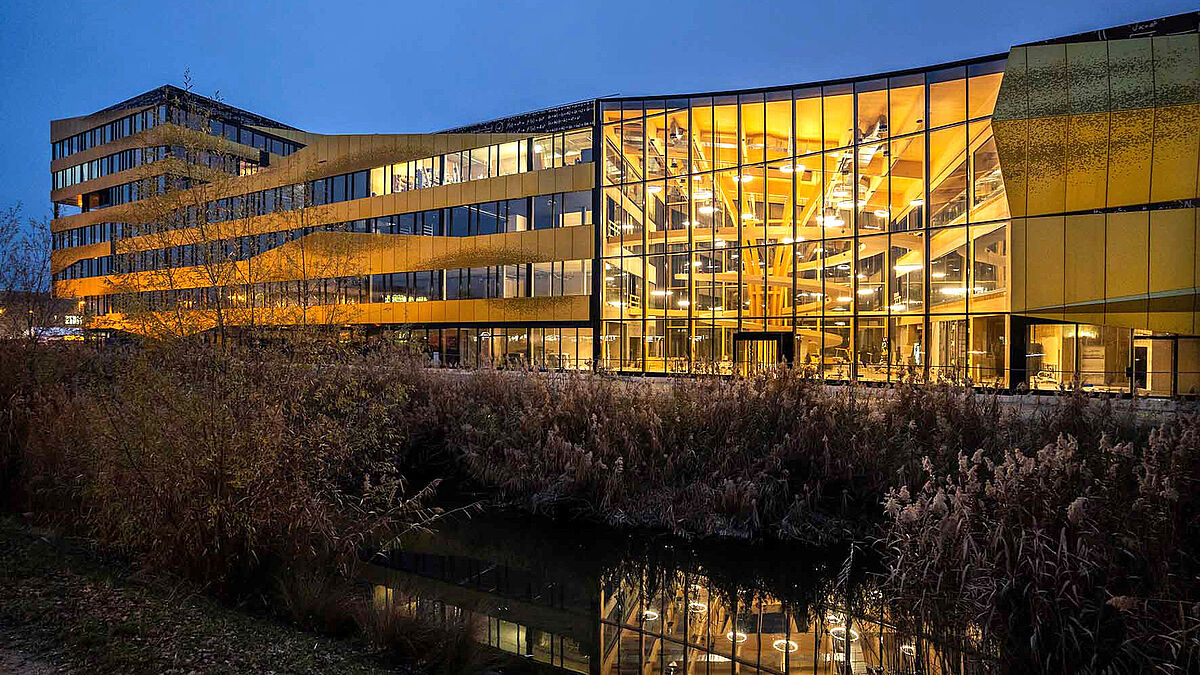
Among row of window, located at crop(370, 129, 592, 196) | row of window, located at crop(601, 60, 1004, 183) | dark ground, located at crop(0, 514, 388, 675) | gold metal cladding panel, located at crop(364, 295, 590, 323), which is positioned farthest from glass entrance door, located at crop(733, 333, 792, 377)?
dark ground, located at crop(0, 514, 388, 675)

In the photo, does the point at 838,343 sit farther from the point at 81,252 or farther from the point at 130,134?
the point at 81,252

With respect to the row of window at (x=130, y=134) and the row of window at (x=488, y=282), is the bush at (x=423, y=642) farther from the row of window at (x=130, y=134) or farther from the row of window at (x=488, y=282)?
the row of window at (x=130, y=134)

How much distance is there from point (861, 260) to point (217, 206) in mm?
26218

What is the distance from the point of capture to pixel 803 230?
3028 centimetres

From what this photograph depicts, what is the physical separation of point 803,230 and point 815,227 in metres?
0.55

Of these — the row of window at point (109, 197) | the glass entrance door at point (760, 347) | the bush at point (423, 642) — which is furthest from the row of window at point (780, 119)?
the row of window at point (109, 197)

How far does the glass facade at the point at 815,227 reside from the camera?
86.3 feet

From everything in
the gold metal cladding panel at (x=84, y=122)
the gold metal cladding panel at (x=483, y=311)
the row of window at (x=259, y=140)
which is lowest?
the gold metal cladding panel at (x=483, y=311)

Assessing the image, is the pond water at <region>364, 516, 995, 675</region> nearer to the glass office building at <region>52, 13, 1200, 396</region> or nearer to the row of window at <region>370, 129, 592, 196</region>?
the glass office building at <region>52, 13, 1200, 396</region>

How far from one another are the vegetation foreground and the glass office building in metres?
1.60

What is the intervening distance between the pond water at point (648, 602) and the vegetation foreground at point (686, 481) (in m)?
0.58

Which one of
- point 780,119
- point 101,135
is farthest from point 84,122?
point 780,119

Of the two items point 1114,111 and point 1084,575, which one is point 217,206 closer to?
point 1084,575

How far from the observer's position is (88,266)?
2346 inches
